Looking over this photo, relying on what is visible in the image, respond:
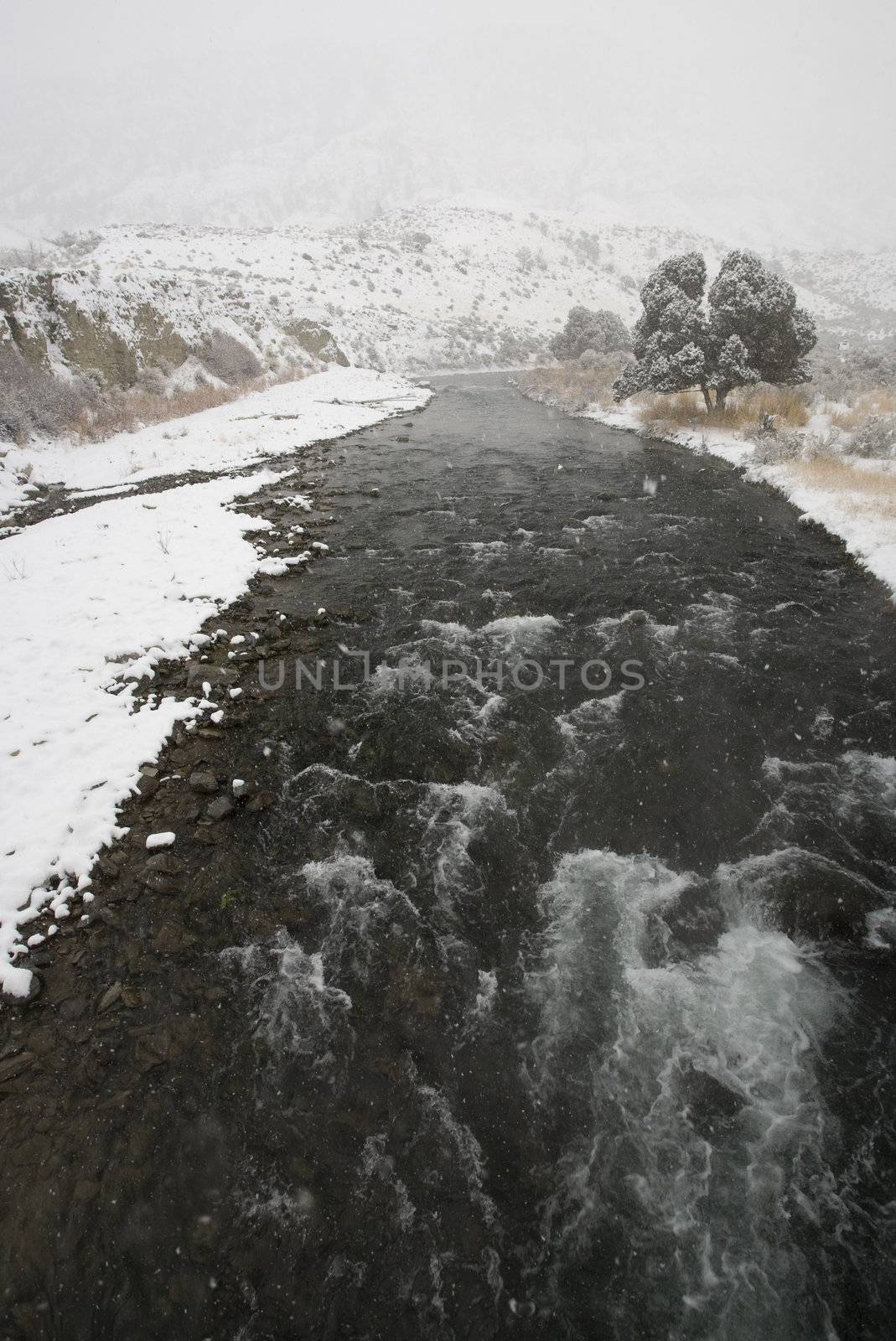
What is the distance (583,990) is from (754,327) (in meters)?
23.3

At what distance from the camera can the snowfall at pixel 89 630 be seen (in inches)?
201

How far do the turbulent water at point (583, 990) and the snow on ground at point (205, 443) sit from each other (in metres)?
11.9

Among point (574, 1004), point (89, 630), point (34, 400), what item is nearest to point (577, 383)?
point (34, 400)

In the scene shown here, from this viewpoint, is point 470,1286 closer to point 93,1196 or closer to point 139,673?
point 93,1196

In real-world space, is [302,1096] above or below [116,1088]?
below

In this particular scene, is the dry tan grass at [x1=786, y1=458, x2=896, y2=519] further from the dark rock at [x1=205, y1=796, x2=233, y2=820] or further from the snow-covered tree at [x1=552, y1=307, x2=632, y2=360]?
the snow-covered tree at [x1=552, y1=307, x2=632, y2=360]

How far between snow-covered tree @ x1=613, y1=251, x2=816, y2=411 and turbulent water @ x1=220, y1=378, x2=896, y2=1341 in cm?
1479

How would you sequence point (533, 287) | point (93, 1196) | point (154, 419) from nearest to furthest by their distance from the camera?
point (93, 1196) → point (154, 419) → point (533, 287)

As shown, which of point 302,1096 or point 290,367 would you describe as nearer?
point 302,1096

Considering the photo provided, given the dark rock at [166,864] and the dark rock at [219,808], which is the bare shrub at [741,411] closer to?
the dark rock at [219,808]

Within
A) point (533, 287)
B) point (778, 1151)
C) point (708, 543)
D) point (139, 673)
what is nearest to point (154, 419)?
point (139, 673)

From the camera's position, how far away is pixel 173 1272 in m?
3.13

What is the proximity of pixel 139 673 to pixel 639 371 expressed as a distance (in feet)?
76.3

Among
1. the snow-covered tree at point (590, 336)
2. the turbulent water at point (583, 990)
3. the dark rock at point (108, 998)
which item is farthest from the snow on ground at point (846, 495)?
the snow-covered tree at point (590, 336)
